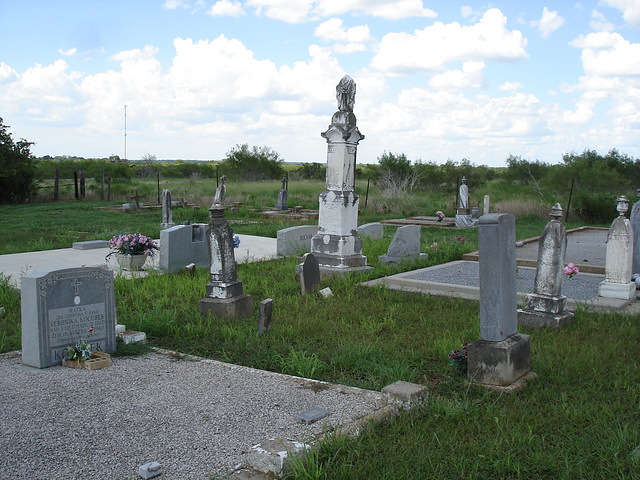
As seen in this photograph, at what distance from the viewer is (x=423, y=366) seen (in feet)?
18.0

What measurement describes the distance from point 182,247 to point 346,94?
13.2 feet

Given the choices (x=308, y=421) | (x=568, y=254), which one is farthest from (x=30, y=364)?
(x=568, y=254)

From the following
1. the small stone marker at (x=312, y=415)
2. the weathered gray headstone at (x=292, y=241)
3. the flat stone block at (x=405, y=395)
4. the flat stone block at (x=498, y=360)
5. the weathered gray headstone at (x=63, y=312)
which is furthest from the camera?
the weathered gray headstone at (x=292, y=241)

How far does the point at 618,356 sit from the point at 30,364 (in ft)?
18.1

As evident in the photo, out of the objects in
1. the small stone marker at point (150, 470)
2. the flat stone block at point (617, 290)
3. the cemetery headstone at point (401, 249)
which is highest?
the cemetery headstone at point (401, 249)

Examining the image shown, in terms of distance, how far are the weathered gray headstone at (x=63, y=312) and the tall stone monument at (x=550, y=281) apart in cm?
465

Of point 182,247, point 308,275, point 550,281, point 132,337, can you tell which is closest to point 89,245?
point 182,247

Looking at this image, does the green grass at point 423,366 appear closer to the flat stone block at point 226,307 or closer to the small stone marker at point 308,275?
the flat stone block at point 226,307

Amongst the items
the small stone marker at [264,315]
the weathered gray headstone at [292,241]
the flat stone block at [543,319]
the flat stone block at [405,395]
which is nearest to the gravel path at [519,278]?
the flat stone block at [543,319]

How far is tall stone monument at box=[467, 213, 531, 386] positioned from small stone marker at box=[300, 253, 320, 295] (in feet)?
12.5

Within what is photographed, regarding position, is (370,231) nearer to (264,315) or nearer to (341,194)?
(341,194)

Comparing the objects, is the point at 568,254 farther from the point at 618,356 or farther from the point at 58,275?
the point at 58,275

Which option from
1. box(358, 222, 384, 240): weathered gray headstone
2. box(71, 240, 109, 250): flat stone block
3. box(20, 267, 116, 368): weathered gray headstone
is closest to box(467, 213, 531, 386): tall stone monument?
box(20, 267, 116, 368): weathered gray headstone

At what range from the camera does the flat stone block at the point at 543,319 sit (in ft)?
22.1
